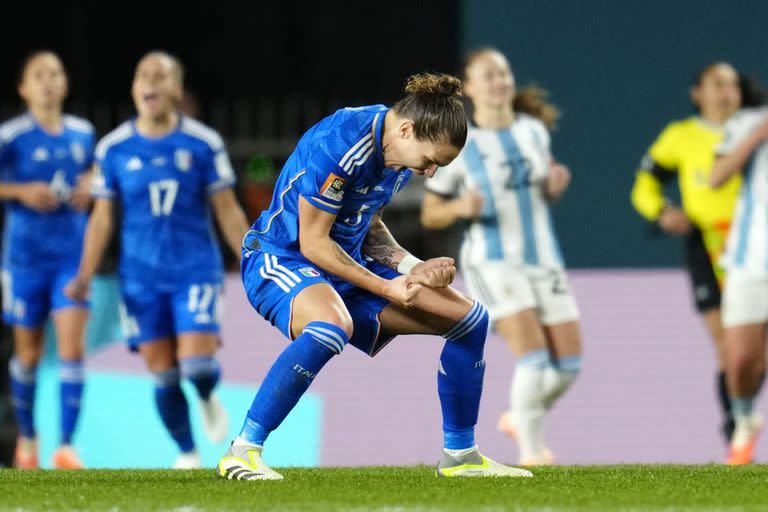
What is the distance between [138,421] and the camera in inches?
425

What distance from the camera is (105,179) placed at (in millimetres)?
8469

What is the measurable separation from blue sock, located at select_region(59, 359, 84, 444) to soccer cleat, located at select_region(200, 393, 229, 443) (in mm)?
844

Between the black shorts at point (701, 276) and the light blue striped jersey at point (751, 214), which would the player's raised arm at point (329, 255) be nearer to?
the light blue striped jersey at point (751, 214)

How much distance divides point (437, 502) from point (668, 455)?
5.83 m

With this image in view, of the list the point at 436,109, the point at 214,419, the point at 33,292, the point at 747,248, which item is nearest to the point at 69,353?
the point at 33,292

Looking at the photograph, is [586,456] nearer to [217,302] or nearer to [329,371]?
[329,371]

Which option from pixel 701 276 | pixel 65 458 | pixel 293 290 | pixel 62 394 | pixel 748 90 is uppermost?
pixel 748 90

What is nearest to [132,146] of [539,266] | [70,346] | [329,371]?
[70,346]

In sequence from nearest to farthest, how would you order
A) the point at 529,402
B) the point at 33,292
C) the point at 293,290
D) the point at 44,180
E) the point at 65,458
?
1. the point at 293,290
2. the point at 529,402
3. the point at 65,458
4. the point at 33,292
5. the point at 44,180

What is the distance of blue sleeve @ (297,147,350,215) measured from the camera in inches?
214

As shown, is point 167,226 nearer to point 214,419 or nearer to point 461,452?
point 214,419

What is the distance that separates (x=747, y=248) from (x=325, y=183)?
11.0 feet

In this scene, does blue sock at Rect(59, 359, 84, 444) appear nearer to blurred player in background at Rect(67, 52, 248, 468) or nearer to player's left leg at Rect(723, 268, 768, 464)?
blurred player in background at Rect(67, 52, 248, 468)

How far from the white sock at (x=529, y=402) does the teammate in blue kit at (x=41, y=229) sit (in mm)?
2726
